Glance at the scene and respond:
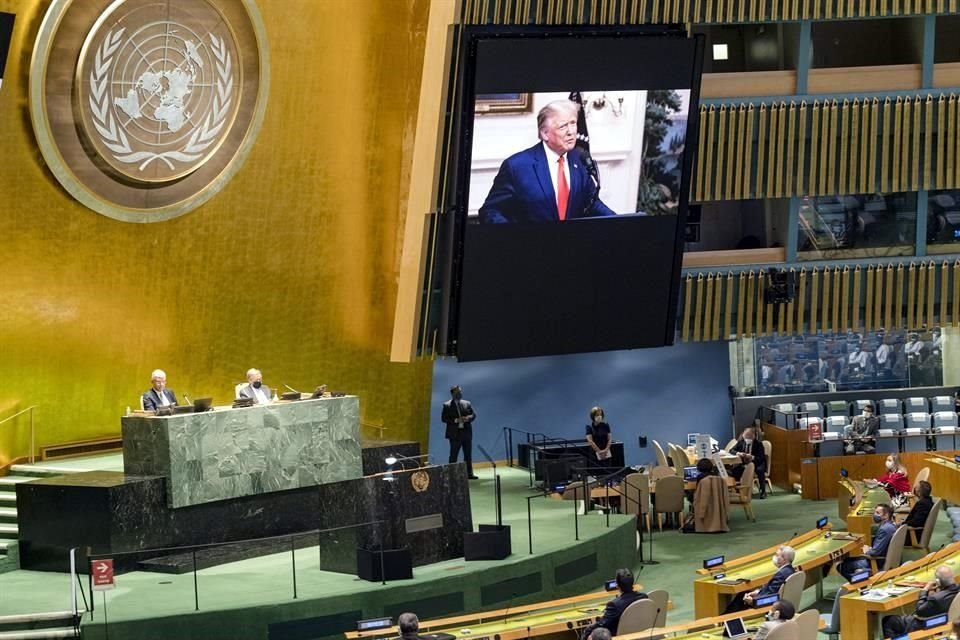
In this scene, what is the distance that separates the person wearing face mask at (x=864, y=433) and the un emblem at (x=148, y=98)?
984 centimetres

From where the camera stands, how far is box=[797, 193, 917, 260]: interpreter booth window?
68.3 feet

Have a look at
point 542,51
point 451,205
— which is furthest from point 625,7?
point 451,205

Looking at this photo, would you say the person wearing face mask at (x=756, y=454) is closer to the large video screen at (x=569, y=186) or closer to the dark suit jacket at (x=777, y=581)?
the large video screen at (x=569, y=186)

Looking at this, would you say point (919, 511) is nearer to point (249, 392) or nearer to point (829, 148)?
point (829, 148)

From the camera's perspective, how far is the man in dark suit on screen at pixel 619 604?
38.4 ft

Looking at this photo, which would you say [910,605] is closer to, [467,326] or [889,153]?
[467,326]

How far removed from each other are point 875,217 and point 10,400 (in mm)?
11852

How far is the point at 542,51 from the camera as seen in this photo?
56.2 ft

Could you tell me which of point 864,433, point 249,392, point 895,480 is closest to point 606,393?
point 864,433

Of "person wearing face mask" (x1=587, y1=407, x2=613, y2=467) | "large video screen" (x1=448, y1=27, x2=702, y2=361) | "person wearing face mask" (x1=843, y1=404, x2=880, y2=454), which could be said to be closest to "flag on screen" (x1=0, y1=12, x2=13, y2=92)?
"large video screen" (x1=448, y1=27, x2=702, y2=361)

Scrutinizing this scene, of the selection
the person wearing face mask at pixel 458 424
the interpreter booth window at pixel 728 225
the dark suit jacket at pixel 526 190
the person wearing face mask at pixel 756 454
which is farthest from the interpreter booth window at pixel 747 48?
the person wearing face mask at pixel 458 424

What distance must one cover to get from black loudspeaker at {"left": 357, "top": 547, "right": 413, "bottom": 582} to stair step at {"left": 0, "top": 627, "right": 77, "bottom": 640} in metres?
2.74

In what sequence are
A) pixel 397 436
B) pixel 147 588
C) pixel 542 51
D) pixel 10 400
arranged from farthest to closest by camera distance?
pixel 397 436 → pixel 542 51 → pixel 10 400 → pixel 147 588

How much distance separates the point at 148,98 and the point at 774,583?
8560 mm
